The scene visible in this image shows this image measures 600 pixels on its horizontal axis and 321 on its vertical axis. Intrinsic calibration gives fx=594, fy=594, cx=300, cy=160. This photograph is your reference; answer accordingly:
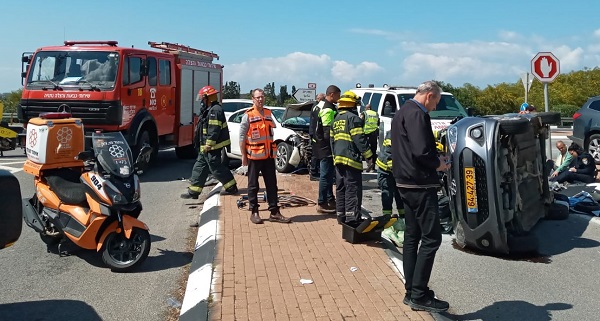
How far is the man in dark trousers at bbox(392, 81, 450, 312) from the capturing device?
4723mm

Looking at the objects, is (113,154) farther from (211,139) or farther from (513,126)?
(513,126)

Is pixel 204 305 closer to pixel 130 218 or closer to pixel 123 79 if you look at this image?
pixel 130 218

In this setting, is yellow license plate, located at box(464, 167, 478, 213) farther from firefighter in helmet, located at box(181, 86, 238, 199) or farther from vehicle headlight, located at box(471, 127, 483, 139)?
firefighter in helmet, located at box(181, 86, 238, 199)

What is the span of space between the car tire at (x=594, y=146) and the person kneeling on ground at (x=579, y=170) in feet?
12.1

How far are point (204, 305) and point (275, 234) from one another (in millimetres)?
2607

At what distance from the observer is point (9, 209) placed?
12.1 ft

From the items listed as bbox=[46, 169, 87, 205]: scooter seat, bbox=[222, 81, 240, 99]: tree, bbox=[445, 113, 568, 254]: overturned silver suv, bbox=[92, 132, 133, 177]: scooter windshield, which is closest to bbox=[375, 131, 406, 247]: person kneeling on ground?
bbox=[445, 113, 568, 254]: overturned silver suv

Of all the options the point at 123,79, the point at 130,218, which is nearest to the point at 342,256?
the point at 130,218

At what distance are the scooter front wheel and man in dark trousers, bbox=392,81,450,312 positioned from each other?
2.87 metres

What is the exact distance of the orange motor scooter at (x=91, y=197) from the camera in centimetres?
617

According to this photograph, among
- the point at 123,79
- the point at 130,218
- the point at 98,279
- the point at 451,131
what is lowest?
the point at 98,279

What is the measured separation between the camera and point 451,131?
695 cm

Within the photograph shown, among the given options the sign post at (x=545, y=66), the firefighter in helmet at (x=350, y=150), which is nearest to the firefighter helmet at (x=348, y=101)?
the firefighter in helmet at (x=350, y=150)

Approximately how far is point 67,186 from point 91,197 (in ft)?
1.73
